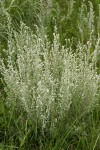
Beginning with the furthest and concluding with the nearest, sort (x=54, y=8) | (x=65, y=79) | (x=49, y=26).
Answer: (x=54, y=8) → (x=49, y=26) → (x=65, y=79)

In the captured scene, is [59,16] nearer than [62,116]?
No

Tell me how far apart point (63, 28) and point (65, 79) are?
1.91 m

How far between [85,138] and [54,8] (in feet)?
7.97

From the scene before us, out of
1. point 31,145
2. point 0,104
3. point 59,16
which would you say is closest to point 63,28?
point 59,16

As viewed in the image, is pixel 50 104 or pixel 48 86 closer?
pixel 50 104

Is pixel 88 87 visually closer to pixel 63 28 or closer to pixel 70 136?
pixel 70 136

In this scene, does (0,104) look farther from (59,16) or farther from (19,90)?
(59,16)

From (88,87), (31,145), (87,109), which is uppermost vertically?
(88,87)

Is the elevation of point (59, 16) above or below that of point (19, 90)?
above

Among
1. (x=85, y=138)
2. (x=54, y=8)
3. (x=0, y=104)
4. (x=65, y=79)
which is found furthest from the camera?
(x=54, y=8)

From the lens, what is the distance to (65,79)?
2.73m

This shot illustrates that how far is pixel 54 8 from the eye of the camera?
15.7 ft

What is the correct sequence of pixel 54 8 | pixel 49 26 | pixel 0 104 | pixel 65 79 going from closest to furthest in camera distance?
pixel 65 79, pixel 0 104, pixel 49 26, pixel 54 8

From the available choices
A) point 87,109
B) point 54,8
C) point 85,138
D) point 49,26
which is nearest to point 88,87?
point 87,109
